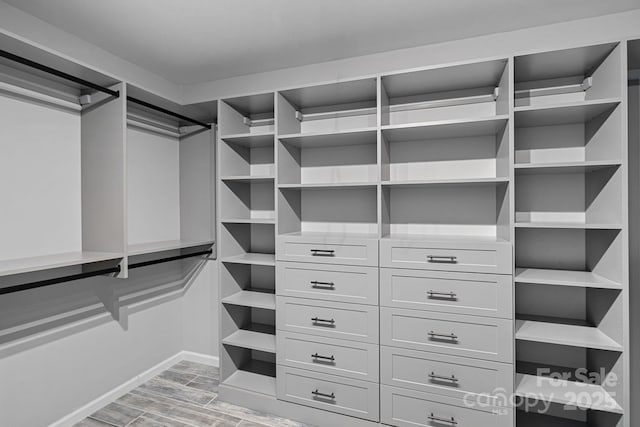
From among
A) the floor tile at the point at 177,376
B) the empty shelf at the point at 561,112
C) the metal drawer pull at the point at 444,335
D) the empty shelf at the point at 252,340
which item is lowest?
the floor tile at the point at 177,376

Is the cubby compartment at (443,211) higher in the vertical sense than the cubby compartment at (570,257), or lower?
higher

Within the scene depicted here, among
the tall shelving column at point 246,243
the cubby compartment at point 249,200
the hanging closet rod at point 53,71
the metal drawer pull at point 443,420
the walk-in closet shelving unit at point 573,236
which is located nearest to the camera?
the hanging closet rod at point 53,71

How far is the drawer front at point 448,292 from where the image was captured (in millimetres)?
→ 1900

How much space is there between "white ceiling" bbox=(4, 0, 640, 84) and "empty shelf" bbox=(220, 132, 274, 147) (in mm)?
575

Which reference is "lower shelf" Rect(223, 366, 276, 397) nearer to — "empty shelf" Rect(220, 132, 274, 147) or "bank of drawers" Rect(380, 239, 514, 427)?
"bank of drawers" Rect(380, 239, 514, 427)

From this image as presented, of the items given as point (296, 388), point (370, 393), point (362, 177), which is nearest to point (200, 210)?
point (362, 177)

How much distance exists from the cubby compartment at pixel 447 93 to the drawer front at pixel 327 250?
2.57 ft

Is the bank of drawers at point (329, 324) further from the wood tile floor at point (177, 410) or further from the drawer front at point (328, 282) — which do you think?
the wood tile floor at point (177, 410)

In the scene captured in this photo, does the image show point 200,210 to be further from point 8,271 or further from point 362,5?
point 362,5


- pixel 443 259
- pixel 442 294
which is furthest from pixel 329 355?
pixel 443 259

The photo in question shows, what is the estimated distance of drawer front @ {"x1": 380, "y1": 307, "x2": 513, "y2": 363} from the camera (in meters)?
1.90

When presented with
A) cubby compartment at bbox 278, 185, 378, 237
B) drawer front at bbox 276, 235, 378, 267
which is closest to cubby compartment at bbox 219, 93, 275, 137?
cubby compartment at bbox 278, 185, 378, 237

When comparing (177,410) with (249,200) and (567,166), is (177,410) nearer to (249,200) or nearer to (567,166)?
(249,200)

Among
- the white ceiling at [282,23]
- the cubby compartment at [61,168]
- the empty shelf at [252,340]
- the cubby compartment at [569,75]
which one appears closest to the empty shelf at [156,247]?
the cubby compartment at [61,168]
